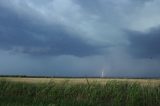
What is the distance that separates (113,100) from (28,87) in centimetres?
686

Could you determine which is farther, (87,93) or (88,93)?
(87,93)

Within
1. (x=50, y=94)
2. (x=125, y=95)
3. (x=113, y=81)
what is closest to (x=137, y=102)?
(x=125, y=95)

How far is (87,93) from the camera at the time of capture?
28.3m

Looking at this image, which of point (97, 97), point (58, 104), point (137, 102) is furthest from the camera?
point (97, 97)

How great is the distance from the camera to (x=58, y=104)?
76.7 ft

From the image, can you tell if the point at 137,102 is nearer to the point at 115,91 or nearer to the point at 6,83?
the point at 115,91

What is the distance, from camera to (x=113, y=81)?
96.1 ft

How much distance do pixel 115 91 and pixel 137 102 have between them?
255 cm

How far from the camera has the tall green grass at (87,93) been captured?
26.3 m

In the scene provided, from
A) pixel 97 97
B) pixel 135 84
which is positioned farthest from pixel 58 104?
pixel 135 84

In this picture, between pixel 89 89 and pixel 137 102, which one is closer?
pixel 137 102

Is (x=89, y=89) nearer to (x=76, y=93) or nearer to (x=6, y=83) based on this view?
(x=76, y=93)

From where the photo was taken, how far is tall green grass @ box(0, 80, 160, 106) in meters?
26.3

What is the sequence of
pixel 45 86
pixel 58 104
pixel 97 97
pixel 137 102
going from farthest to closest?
pixel 45 86, pixel 97 97, pixel 137 102, pixel 58 104
